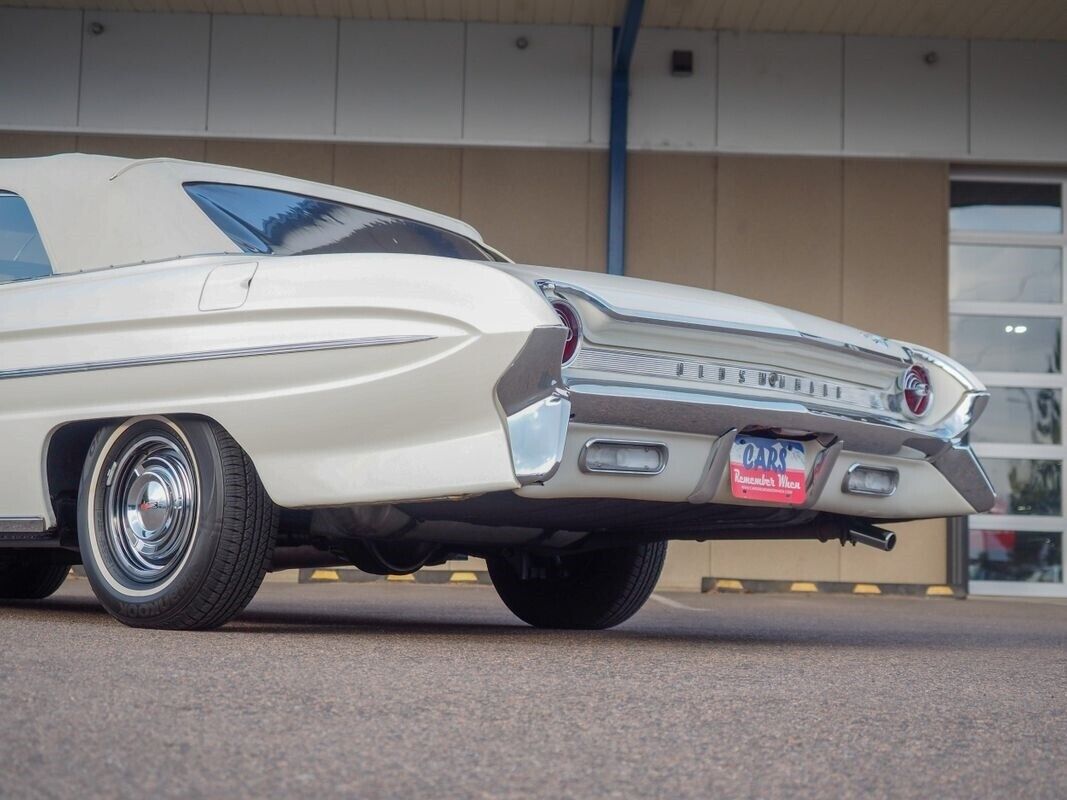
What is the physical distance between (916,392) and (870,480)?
0.44 m

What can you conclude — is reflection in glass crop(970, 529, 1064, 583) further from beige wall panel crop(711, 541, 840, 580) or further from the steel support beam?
the steel support beam

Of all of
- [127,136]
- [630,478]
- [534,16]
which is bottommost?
[630,478]

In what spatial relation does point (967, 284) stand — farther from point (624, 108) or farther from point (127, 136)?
point (127, 136)

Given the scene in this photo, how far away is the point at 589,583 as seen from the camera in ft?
17.0

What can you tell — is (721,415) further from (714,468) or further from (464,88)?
(464,88)

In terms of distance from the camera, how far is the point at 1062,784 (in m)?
2.18

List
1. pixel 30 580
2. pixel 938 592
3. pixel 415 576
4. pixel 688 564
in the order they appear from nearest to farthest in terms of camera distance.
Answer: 1. pixel 30 580
2. pixel 415 576
3. pixel 938 592
4. pixel 688 564

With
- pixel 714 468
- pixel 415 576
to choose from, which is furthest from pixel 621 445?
pixel 415 576

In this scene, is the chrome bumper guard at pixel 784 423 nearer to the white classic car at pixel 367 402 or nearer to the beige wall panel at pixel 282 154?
the white classic car at pixel 367 402

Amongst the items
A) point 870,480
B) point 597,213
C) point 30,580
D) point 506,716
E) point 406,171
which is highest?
point 406,171

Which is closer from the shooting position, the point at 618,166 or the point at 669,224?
the point at 618,166

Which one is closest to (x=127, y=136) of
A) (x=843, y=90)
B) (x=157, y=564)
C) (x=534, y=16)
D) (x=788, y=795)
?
(x=534, y=16)

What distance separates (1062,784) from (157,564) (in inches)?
103

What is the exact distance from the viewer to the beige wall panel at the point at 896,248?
13.1m
